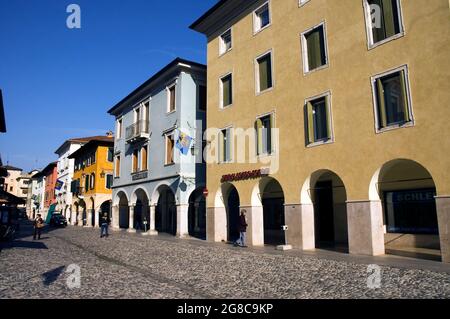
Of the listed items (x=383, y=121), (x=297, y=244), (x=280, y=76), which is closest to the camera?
(x=383, y=121)

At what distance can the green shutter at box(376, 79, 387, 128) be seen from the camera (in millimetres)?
12945

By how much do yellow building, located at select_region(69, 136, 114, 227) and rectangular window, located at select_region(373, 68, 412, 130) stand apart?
33413 mm

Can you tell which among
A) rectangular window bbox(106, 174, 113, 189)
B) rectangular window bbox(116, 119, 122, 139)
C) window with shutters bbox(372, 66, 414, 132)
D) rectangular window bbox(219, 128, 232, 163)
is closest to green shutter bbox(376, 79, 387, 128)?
window with shutters bbox(372, 66, 414, 132)

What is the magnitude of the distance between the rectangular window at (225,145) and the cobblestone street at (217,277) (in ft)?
22.0

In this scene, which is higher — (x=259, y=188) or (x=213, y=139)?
(x=213, y=139)

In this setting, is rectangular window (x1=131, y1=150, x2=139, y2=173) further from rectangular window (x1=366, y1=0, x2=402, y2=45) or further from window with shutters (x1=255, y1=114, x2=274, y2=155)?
rectangular window (x1=366, y1=0, x2=402, y2=45)

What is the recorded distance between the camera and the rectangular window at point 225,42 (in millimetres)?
21641

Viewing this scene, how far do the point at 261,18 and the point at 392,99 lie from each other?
9242 mm

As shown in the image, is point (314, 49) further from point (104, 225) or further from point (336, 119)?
point (104, 225)

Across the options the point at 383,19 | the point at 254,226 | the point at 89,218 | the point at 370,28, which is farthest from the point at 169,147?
Result: the point at 89,218

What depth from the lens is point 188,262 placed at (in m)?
13.0
